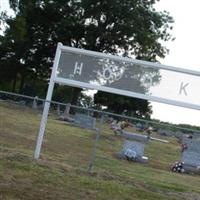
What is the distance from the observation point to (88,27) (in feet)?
182

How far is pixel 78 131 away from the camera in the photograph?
18250 mm

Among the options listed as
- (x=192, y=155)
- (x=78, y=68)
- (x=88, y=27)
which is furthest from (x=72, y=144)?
(x=88, y=27)

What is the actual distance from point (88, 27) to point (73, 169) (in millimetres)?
43712

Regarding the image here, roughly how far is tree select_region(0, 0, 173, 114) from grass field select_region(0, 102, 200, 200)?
3475 cm

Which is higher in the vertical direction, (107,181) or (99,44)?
(99,44)

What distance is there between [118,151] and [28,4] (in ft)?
139

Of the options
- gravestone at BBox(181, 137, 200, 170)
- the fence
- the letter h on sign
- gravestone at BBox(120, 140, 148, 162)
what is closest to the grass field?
the fence

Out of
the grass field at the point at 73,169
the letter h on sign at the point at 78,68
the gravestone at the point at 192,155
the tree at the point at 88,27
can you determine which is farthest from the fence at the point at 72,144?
the tree at the point at 88,27

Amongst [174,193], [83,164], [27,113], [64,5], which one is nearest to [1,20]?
[64,5]

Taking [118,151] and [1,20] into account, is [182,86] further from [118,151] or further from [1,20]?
[1,20]

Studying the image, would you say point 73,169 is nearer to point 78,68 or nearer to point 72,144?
point 78,68

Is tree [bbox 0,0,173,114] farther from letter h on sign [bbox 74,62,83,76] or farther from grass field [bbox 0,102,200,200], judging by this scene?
letter h on sign [bbox 74,62,83,76]

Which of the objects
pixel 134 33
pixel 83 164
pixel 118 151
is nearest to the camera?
pixel 83 164

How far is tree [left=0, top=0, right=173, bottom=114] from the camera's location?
54.8 meters
